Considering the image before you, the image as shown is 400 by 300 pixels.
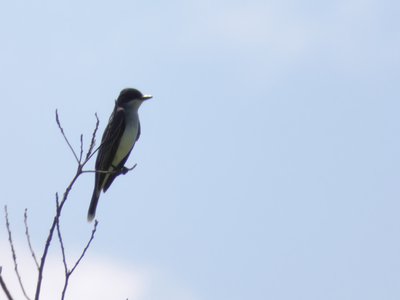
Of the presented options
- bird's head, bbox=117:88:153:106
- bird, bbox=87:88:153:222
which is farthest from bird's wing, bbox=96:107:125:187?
bird's head, bbox=117:88:153:106

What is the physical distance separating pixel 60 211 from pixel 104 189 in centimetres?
703

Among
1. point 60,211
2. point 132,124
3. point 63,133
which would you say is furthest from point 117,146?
point 60,211

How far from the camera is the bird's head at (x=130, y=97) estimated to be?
39.3 feet

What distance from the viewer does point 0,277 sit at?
424cm

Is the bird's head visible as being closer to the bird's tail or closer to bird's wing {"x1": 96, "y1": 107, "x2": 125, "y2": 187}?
bird's wing {"x1": 96, "y1": 107, "x2": 125, "y2": 187}

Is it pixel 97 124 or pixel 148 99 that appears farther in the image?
pixel 148 99

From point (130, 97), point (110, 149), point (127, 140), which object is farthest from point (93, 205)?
point (130, 97)

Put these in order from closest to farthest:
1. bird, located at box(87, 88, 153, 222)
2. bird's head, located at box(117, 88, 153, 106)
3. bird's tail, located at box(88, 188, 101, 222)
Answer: bird's tail, located at box(88, 188, 101, 222), bird, located at box(87, 88, 153, 222), bird's head, located at box(117, 88, 153, 106)

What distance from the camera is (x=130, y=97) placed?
1202cm

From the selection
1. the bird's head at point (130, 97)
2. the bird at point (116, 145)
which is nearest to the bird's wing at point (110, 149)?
the bird at point (116, 145)

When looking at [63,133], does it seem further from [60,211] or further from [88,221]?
[88,221]

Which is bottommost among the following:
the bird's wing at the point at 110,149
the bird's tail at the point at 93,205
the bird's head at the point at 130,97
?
the bird's tail at the point at 93,205

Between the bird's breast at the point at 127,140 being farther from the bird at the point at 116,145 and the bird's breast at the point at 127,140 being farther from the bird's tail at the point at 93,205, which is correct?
the bird's tail at the point at 93,205

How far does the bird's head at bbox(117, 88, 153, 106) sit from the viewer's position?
1198 cm
